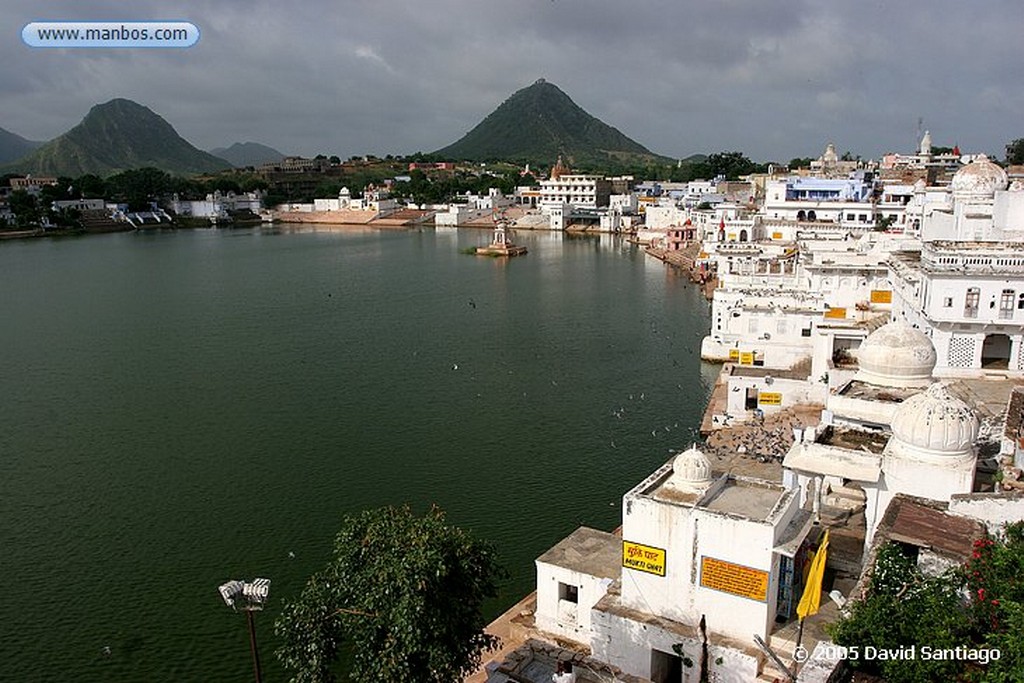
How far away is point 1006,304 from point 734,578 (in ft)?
49.0

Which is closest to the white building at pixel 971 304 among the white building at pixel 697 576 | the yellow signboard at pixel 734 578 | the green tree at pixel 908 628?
the white building at pixel 697 576

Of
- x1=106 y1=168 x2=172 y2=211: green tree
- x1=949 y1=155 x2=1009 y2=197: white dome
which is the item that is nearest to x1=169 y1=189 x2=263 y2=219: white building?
x1=106 y1=168 x2=172 y2=211: green tree

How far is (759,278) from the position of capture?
2916cm

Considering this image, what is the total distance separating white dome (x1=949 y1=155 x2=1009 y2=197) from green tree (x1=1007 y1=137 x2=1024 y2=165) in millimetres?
65207

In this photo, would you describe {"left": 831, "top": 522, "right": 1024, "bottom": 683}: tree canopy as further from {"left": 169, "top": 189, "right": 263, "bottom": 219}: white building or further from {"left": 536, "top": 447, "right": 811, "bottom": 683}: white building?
{"left": 169, "top": 189, "right": 263, "bottom": 219}: white building

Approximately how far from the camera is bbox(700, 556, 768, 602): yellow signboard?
9227 millimetres

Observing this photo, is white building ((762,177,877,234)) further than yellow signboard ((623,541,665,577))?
Yes

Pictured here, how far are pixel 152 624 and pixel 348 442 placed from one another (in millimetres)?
8485

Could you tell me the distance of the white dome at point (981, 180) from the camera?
1104 inches

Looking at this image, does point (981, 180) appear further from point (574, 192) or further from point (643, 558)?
point (574, 192)

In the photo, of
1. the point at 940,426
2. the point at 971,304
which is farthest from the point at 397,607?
the point at 971,304

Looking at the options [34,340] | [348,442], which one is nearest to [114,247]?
[34,340]

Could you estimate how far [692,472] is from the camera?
10258 mm

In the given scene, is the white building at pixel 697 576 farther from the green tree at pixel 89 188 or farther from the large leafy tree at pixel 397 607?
the green tree at pixel 89 188
